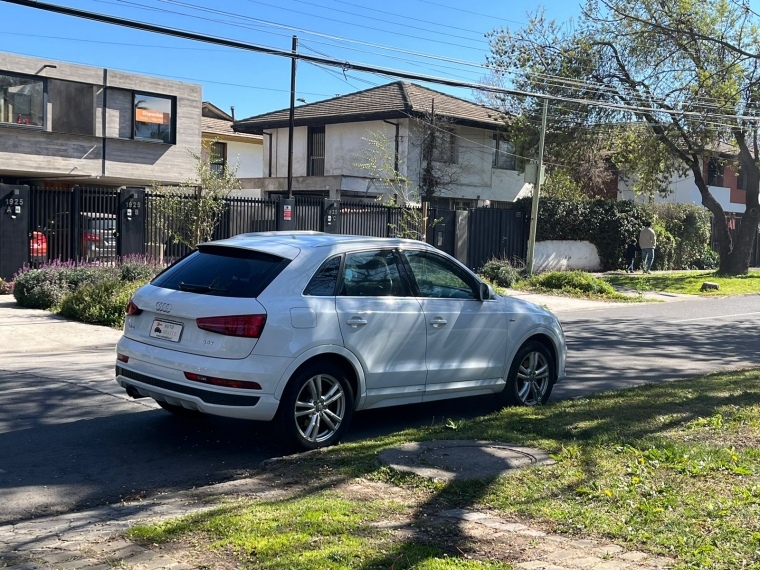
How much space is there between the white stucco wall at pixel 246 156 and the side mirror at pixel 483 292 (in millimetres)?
38406

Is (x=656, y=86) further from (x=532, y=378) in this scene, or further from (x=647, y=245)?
(x=532, y=378)

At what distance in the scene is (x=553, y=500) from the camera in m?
4.95

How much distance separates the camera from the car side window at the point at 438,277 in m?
7.41

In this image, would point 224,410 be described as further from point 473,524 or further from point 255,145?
point 255,145

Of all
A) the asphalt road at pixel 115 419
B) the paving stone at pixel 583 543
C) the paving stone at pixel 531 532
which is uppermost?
the paving stone at pixel 583 543

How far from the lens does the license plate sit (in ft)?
21.0

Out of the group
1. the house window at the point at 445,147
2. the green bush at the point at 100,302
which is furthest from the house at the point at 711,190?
the green bush at the point at 100,302

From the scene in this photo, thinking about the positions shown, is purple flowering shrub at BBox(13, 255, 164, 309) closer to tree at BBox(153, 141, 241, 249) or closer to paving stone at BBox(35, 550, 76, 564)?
tree at BBox(153, 141, 241, 249)

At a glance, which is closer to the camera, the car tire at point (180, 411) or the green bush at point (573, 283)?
the car tire at point (180, 411)

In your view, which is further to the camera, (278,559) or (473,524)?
(473,524)

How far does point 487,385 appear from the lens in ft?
25.7

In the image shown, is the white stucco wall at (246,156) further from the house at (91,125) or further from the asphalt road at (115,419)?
the asphalt road at (115,419)

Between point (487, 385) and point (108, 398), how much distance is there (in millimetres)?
3678

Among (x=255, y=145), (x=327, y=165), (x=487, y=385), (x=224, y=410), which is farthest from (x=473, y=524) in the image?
(x=255, y=145)
